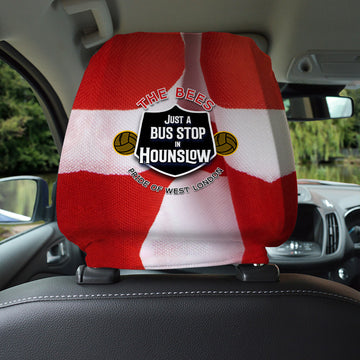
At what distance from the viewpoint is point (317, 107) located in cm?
234

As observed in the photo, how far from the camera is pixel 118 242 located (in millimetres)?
900

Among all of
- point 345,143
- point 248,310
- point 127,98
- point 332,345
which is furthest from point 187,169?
point 345,143

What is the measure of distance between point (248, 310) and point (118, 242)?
1.05 ft

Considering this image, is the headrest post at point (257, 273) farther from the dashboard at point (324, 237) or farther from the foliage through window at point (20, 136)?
the dashboard at point (324, 237)

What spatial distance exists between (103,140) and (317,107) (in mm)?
1808

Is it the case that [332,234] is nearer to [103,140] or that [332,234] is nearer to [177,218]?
[177,218]

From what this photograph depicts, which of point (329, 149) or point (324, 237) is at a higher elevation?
point (329, 149)

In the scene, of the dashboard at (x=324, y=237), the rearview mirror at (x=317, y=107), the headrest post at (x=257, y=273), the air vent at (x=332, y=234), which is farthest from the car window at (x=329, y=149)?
the headrest post at (x=257, y=273)

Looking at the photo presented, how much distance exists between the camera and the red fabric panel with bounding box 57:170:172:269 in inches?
33.5

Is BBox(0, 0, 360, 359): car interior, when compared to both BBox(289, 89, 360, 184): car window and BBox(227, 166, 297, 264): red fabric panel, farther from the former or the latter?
BBox(289, 89, 360, 184): car window

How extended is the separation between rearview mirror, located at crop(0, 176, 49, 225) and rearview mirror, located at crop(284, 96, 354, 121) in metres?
1.41

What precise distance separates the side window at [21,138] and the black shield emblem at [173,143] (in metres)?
1.09

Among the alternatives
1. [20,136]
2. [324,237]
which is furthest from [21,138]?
[324,237]

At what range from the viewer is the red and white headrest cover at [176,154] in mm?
848
